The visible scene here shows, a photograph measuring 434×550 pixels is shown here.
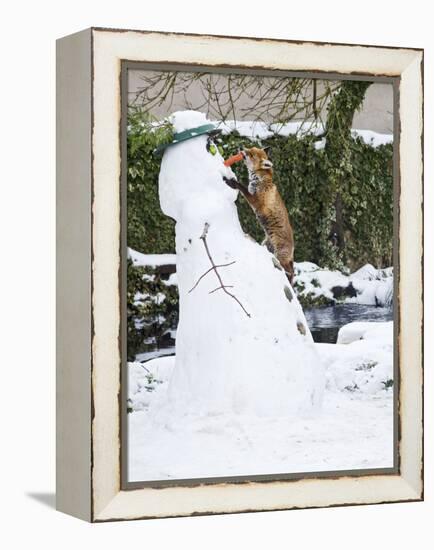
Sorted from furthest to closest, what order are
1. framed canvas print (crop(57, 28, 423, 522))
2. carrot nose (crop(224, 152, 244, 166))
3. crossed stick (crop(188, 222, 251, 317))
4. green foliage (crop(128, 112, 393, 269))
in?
1. carrot nose (crop(224, 152, 244, 166))
2. crossed stick (crop(188, 222, 251, 317))
3. green foliage (crop(128, 112, 393, 269))
4. framed canvas print (crop(57, 28, 423, 522))

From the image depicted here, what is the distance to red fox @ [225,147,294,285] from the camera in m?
7.04

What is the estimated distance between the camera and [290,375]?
6988mm

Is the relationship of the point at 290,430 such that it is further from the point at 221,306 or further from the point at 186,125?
the point at 186,125

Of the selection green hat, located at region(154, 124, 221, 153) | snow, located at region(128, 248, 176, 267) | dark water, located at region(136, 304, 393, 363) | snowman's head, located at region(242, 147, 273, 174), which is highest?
green hat, located at region(154, 124, 221, 153)

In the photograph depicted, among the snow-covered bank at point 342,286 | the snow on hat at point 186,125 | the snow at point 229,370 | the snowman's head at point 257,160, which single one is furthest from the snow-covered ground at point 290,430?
the snow on hat at point 186,125

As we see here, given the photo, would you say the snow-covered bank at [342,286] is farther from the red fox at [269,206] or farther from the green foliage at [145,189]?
the green foliage at [145,189]

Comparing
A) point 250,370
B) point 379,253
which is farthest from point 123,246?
point 379,253

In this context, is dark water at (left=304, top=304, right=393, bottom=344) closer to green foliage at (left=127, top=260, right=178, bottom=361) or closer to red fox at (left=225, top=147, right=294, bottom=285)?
red fox at (left=225, top=147, right=294, bottom=285)

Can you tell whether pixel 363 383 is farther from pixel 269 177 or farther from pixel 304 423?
pixel 269 177

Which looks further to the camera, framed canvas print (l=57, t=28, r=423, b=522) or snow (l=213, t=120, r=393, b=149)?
snow (l=213, t=120, r=393, b=149)

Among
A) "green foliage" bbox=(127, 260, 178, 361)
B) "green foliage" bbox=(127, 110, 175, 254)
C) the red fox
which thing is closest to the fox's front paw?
the red fox

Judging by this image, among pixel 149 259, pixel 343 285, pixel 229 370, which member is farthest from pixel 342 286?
pixel 149 259

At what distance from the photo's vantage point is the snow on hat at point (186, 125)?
6828mm

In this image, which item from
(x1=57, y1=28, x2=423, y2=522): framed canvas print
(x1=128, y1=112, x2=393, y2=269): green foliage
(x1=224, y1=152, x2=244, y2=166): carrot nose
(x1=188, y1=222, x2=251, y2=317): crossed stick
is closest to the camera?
(x1=57, y1=28, x2=423, y2=522): framed canvas print
